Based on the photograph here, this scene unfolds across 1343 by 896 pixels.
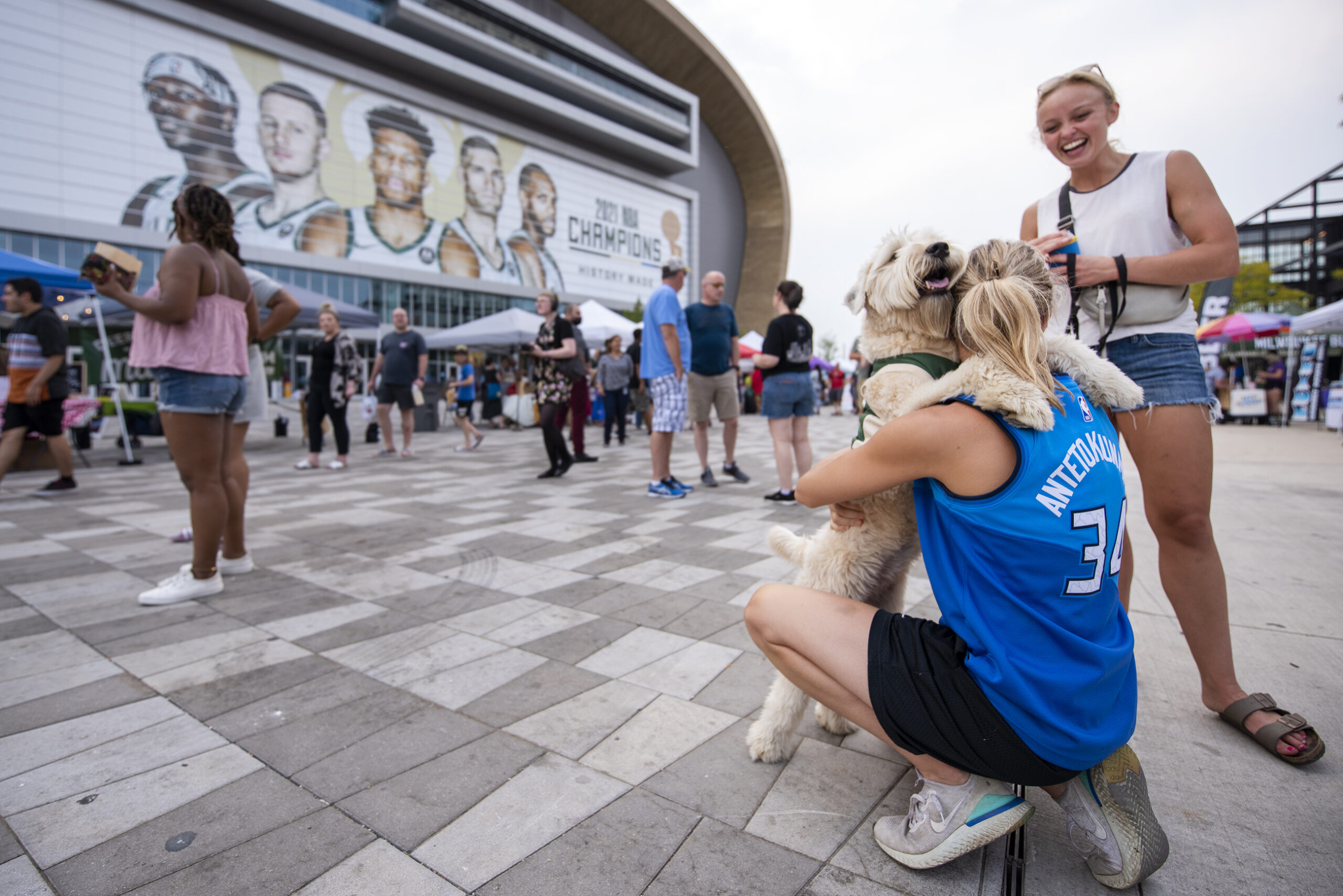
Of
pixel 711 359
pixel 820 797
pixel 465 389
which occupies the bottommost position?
pixel 820 797

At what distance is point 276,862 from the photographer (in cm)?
136

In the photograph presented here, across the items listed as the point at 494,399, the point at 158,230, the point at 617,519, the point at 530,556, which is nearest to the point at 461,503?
the point at 617,519

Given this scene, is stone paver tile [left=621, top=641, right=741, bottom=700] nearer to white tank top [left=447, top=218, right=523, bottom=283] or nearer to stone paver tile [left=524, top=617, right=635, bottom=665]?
stone paver tile [left=524, top=617, right=635, bottom=665]

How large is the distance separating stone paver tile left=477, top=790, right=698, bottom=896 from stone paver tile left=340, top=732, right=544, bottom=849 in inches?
10.8

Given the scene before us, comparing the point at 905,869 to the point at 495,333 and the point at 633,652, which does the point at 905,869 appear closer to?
the point at 633,652

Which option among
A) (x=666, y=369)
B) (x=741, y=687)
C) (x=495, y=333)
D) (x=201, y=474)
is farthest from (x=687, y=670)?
(x=495, y=333)

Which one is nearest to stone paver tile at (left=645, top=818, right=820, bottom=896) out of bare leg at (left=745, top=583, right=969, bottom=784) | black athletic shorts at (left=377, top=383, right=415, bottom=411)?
bare leg at (left=745, top=583, right=969, bottom=784)

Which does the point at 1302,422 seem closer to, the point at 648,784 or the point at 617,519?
the point at 617,519

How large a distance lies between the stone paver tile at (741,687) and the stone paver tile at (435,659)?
87 centimetres

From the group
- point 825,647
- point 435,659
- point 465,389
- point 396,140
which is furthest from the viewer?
point 396,140

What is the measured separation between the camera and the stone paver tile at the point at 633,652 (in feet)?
7.64

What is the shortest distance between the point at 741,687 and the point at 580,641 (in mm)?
725

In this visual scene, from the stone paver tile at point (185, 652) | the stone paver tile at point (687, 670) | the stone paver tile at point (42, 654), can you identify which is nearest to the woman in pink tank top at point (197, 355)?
the stone paver tile at point (42, 654)

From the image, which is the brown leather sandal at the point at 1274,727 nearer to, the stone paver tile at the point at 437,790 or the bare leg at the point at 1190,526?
the bare leg at the point at 1190,526
